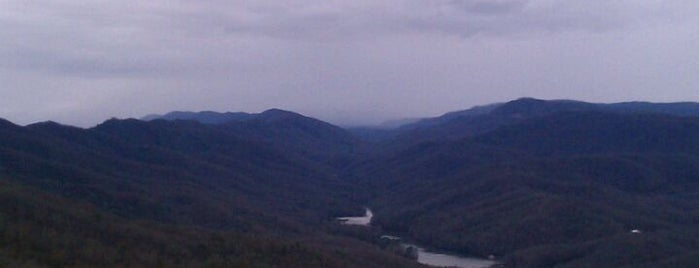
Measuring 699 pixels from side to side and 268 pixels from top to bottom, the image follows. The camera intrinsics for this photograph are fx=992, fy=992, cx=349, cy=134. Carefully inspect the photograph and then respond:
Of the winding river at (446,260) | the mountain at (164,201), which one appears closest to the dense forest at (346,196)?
the mountain at (164,201)

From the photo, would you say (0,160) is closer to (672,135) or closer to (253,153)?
(253,153)

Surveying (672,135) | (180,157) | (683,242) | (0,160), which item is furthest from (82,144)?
(672,135)

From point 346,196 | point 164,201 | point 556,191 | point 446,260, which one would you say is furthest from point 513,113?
point 164,201

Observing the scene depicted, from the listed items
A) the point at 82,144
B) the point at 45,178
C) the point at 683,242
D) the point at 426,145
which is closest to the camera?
the point at 683,242

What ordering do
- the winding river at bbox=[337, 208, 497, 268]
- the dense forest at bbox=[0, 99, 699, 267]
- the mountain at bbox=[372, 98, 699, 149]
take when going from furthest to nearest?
the mountain at bbox=[372, 98, 699, 149], the winding river at bbox=[337, 208, 497, 268], the dense forest at bbox=[0, 99, 699, 267]

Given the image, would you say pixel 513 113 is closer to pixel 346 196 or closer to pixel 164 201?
pixel 346 196

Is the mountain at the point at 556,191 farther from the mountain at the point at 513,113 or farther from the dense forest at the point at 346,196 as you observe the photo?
the mountain at the point at 513,113

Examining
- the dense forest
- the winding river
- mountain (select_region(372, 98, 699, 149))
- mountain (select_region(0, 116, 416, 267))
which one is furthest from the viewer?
mountain (select_region(372, 98, 699, 149))

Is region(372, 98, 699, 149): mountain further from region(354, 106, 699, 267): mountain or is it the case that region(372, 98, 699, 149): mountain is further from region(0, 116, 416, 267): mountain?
region(0, 116, 416, 267): mountain

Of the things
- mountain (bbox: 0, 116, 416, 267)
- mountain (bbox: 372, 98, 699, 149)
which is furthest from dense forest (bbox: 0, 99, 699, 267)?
mountain (bbox: 372, 98, 699, 149)
